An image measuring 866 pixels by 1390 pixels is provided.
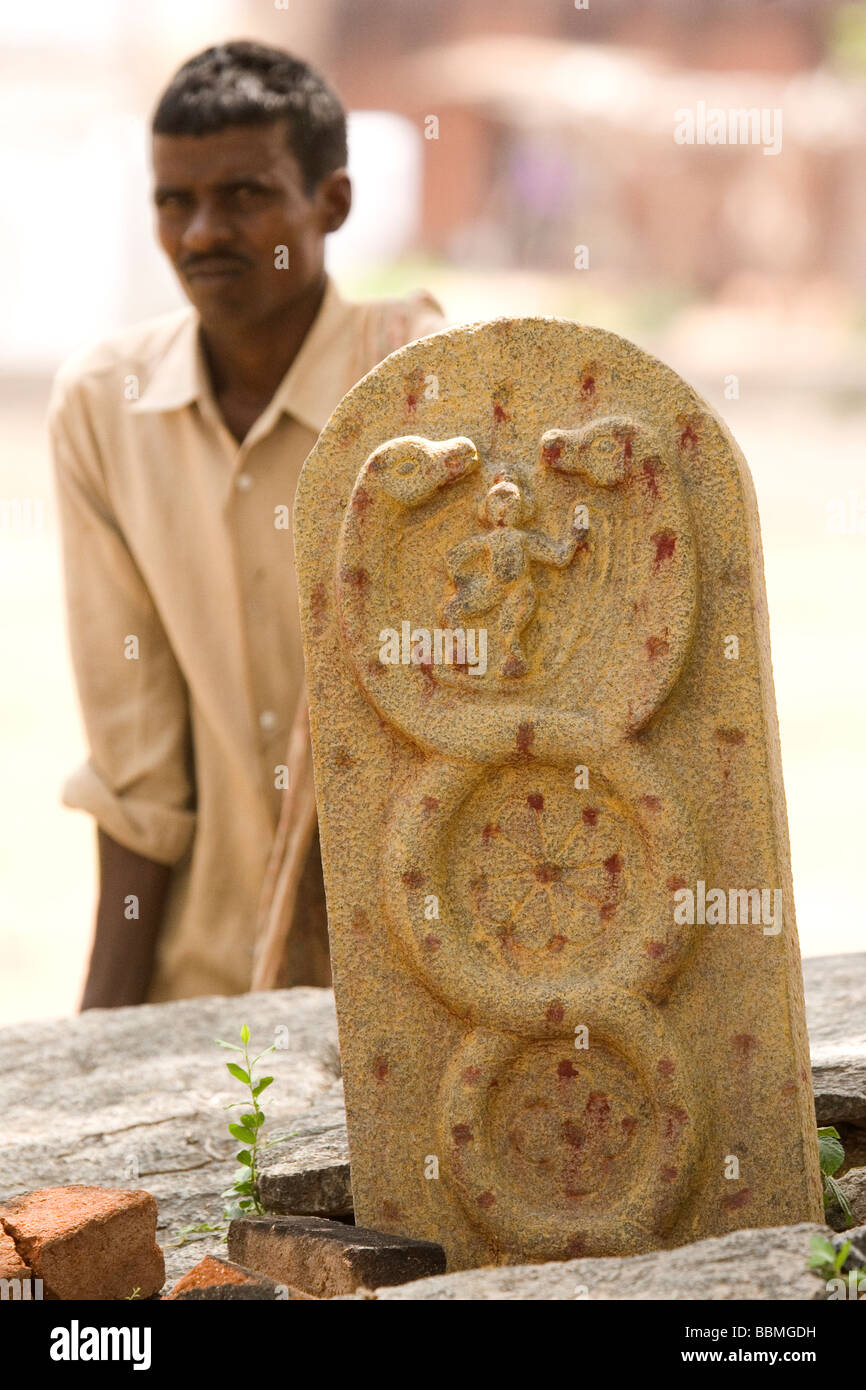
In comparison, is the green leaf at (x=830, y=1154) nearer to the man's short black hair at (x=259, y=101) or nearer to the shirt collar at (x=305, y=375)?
the shirt collar at (x=305, y=375)

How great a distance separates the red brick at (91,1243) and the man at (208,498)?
994 mm

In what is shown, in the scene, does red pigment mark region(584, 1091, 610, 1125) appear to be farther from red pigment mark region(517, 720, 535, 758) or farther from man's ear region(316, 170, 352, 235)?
man's ear region(316, 170, 352, 235)

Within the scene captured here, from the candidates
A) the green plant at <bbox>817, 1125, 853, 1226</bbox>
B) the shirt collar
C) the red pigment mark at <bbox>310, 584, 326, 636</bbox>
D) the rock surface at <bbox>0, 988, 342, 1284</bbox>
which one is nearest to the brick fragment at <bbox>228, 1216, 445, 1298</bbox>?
the rock surface at <bbox>0, 988, 342, 1284</bbox>

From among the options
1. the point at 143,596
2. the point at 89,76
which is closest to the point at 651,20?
the point at 89,76

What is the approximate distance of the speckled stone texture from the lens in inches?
87.2

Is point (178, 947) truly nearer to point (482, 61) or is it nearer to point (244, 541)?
point (244, 541)

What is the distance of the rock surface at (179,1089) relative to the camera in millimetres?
2641

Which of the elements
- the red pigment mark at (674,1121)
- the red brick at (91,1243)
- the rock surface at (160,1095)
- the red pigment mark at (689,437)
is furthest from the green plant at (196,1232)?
the red pigment mark at (689,437)

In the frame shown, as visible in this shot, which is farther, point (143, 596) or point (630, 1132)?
point (143, 596)

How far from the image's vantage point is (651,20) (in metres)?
16.7

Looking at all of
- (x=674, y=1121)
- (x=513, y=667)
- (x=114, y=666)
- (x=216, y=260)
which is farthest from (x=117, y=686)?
(x=674, y=1121)

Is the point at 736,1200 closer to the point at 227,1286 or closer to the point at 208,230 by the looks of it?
the point at 227,1286

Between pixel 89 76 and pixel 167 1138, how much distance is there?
15.3m

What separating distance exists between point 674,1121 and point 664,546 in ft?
2.27
